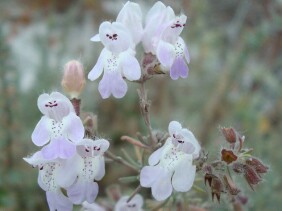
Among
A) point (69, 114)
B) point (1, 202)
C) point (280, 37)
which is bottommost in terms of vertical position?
point (1, 202)

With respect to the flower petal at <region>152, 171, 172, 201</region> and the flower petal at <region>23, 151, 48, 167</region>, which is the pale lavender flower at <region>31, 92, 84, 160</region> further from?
the flower petal at <region>152, 171, 172, 201</region>

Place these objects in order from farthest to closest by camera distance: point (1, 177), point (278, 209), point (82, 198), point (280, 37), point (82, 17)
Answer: point (82, 17), point (280, 37), point (1, 177), point (278, 209), point (82, 198)

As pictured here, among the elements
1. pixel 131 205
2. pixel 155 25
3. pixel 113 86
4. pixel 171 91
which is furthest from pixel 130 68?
pixel 171 91

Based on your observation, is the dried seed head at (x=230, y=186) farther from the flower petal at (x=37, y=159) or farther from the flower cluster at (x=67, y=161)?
the flower petal at (x=37, y=159)

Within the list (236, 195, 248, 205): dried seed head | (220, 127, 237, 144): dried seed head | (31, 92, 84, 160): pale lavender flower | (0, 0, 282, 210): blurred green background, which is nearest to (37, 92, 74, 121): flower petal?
(31, 92, 84, 160): pale lavender flower

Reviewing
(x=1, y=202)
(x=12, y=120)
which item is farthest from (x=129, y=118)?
(x=1, y=202)

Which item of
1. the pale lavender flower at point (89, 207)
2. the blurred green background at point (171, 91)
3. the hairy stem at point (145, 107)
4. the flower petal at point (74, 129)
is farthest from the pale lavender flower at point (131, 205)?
the blurred green background at point (171, 91)

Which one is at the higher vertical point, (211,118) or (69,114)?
(69,114)

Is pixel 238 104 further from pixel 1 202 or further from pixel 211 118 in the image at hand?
pixel 1 202
